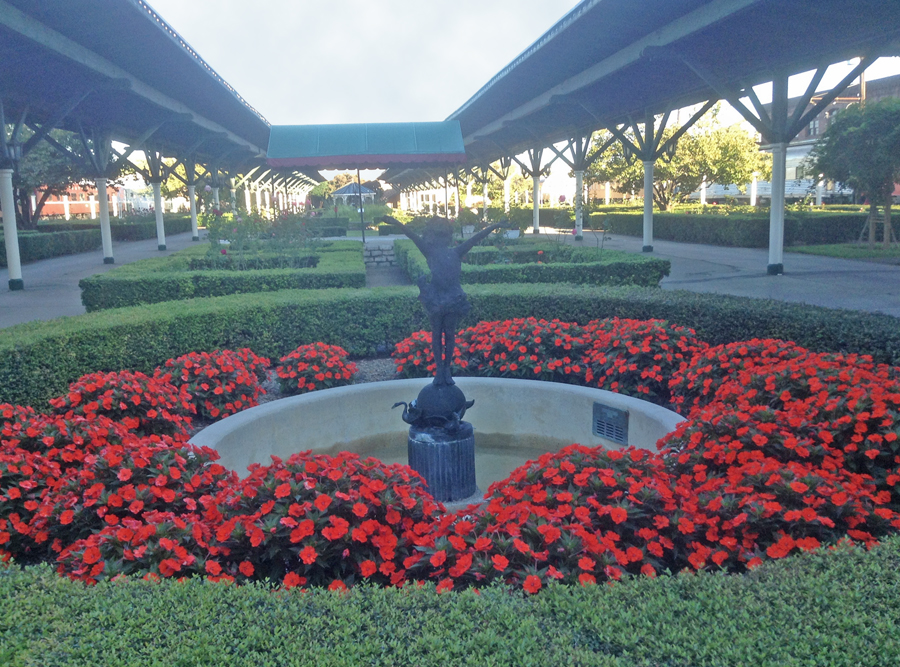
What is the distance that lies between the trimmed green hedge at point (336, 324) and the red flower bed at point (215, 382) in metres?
0.82

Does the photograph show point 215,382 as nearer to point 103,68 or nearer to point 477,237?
point 477,237

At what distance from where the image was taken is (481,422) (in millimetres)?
5012

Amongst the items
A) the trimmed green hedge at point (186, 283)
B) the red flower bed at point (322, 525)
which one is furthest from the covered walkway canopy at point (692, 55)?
the red flower bed at point (322, 525)

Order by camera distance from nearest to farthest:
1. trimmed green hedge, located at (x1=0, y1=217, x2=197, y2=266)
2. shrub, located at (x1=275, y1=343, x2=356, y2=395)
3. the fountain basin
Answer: the fountain basin, shrub, located at (x1=275, y1=343, x2=356, y2=395), trimmed green hedge, located at (x1=0, y1=217, x2=197, y2=266)

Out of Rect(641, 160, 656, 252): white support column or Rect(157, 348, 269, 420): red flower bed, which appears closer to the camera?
Rect(157, 348, 269, 420): red flower bed

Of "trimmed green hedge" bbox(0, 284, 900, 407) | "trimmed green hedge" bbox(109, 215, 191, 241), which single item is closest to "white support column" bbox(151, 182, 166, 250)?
"trimmed green hedge" bbox(109, 215, 191, 241)

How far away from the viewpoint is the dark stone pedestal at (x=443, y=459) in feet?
13.1

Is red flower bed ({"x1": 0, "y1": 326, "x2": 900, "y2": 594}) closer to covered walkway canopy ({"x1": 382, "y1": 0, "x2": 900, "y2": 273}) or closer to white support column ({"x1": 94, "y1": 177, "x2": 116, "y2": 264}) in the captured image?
covered walkway canopy ({"x1": 382, "y1": 0, "x2": 900, "y2": 273})

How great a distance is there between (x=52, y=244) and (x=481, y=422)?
22488 mm

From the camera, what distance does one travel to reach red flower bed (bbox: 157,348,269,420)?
502 cm

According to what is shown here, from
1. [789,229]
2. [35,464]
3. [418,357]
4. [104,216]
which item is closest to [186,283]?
[418,357]

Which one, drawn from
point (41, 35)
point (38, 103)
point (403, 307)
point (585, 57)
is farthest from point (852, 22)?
point (38, 103)

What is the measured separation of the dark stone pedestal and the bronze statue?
46 centimetres

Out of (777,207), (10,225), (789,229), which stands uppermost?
(777,207)
